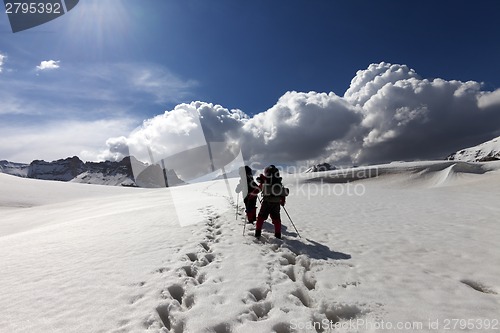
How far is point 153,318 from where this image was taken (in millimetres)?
5254

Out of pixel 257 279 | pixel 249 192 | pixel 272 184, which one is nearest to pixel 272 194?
pixel 272 184

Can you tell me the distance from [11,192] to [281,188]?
51.6 m

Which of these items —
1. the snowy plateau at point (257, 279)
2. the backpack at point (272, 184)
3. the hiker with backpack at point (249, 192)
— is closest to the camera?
the snowy plateau at point (257, 279)

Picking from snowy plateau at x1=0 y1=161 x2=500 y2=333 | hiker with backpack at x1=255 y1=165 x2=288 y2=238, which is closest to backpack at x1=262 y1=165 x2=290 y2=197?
hiker with backpack at x1=255 y1=165 x2=288 y2=238

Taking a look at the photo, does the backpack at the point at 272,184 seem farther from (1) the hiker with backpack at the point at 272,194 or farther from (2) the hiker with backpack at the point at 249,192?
(2) the hiker with backpack at the point at 249,192

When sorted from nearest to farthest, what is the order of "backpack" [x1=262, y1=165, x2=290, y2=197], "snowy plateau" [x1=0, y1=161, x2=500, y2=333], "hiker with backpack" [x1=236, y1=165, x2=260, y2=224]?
"snowy plateau" [x1=0, y1=161, x2=500, y2=333]
"backpack" [x1=262, y1=165, x2=290, y2=197]
"hiker with backpack" [x1=236, y1=165, x2=260, y2=224]

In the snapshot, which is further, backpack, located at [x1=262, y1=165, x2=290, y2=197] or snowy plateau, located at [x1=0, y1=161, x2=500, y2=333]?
backpack, located at [x1=262, y1=165, x2=290, y2=197]

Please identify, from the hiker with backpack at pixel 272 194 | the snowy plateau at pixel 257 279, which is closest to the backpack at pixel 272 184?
the hiker with backpack at pixel 272 194

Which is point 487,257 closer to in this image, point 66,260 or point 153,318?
point 153,318

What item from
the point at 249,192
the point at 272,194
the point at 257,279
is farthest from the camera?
the point at 249,192

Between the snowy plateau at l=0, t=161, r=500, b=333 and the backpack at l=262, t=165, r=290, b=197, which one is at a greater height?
the backpack at l=262, t=165, r=290, b=197

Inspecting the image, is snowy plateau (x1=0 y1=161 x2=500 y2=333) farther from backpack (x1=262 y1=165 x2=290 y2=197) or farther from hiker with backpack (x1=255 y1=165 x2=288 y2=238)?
backpack (x1=262 y1=165 x2=290 y2=197)

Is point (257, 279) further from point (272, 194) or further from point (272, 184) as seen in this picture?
point (272, 184)

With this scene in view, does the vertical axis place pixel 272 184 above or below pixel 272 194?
above
